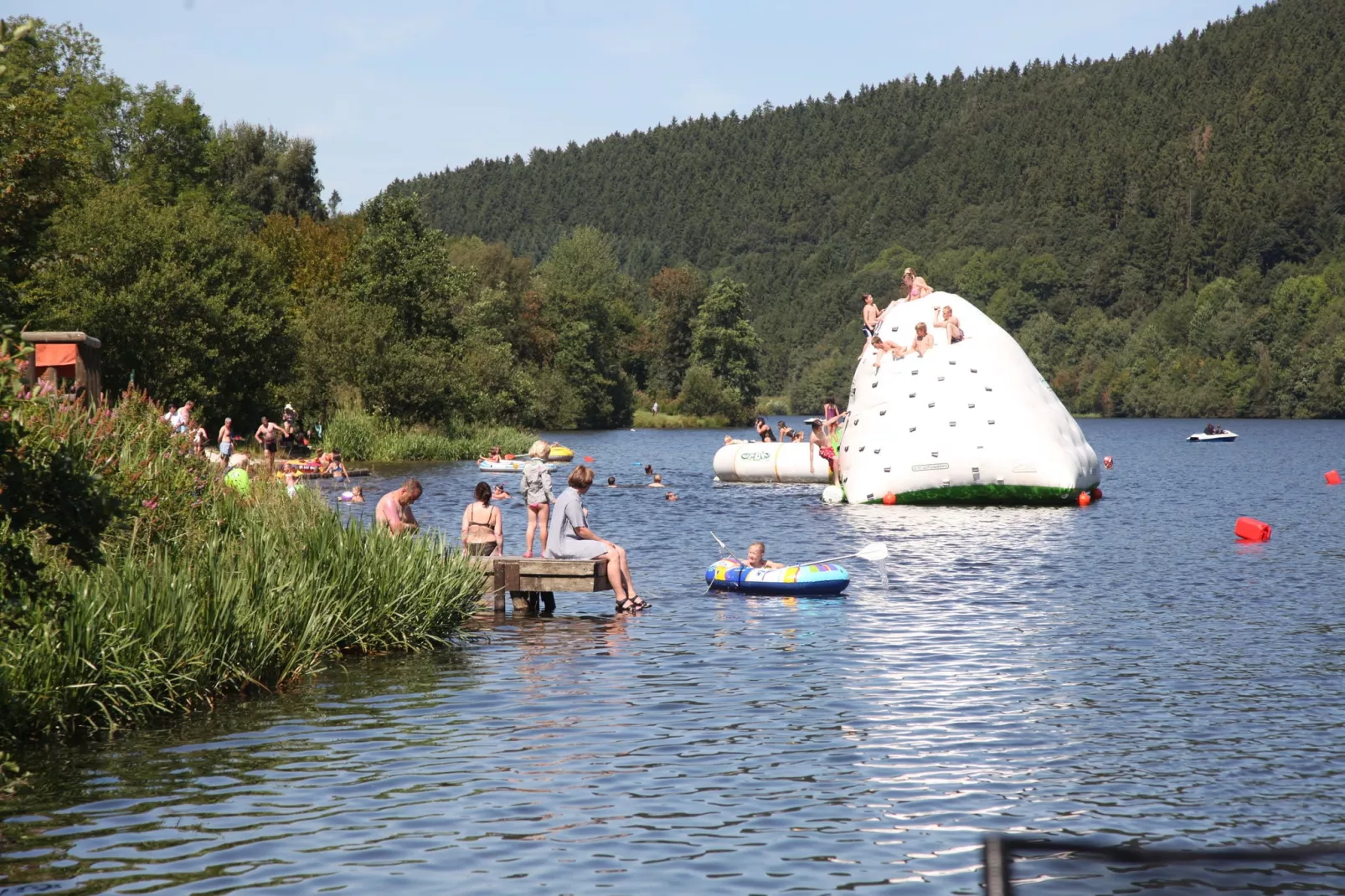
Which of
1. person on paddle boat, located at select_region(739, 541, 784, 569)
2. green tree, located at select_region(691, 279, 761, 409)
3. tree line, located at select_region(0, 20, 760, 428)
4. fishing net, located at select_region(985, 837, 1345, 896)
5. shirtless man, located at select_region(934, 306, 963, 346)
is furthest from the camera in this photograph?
green tree, located at select_region(691, 279, 761, 409)

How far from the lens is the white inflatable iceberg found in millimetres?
34375

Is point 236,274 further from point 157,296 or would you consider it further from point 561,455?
point 561,455

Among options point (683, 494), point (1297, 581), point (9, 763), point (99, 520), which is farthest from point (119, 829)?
point (683, 494)

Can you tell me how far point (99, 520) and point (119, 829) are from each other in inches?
108

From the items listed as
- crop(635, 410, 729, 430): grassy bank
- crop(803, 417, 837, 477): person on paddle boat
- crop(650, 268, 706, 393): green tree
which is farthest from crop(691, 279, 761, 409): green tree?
crop(803, 417, 837, 477): person on paddle boat

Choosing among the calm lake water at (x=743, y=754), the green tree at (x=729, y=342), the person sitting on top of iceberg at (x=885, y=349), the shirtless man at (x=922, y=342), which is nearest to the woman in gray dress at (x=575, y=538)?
the calm lake water at (x=743, y=754)

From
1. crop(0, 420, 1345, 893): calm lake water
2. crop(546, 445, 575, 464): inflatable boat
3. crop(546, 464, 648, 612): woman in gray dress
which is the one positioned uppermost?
crop(546, 445, 575, 464): inflatable boat

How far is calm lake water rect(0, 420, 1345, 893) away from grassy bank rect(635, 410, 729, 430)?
333 feet

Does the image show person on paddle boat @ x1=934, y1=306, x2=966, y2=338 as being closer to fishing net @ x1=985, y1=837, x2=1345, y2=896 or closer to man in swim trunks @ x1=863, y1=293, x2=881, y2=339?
man in swim trunks @ x1=863, y1=293, x2=881, y2=339

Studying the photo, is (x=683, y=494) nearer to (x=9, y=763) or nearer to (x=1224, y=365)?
(x=9, y=763)

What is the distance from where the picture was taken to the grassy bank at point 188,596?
1172 cm

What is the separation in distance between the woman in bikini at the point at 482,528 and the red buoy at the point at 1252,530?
17350 mm

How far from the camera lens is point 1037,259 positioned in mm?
186625

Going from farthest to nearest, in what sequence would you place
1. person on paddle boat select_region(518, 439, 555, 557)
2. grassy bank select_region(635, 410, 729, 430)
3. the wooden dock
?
grassy bank select_region(635, 410, 729, 430) → person on paddle boat select_region(518, 439, 555, 557) → the wooden dock
